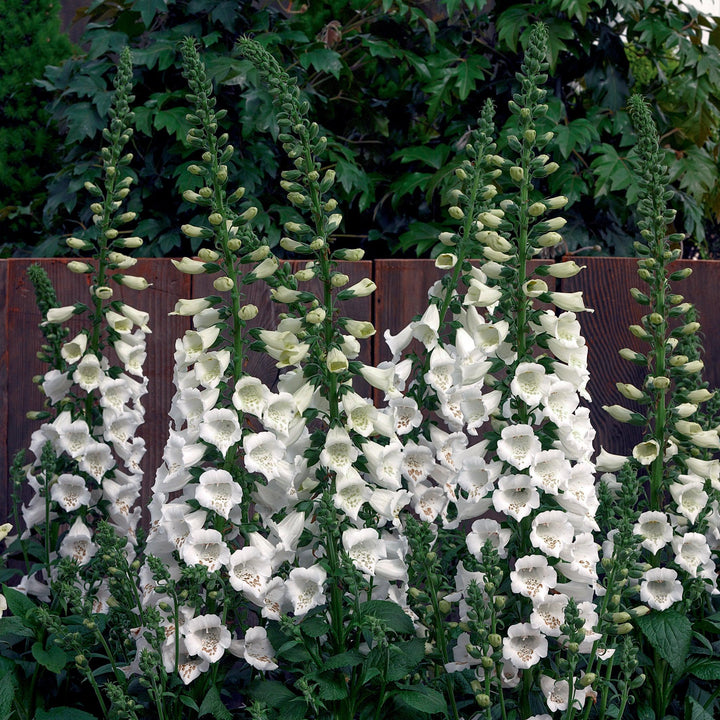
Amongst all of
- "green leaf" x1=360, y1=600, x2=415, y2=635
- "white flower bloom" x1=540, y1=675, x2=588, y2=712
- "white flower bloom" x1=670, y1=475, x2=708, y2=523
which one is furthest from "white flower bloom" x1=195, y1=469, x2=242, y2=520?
"white flower bloom" x1=670, y1=475, x2=708, y2=523

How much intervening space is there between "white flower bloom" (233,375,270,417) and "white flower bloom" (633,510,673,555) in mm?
892

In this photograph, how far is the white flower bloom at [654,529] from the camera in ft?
6.65

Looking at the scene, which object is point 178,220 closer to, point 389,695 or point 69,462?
point 69,462

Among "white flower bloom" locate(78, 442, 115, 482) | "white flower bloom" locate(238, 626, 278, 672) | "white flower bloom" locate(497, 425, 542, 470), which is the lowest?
"white flower bloom" locate(238, 626, 278, 672)

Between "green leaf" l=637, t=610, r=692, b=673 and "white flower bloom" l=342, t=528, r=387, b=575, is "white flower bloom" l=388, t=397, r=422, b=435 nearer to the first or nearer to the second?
"white flower bloom" l=342, t=528, r=387, b=575

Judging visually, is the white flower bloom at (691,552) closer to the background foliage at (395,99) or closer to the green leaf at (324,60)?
the background foliage at (395,99)

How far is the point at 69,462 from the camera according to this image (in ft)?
7.79

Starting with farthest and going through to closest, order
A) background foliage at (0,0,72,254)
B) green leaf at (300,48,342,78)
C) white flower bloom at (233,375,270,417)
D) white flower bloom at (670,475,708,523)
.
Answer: background foliage at (0,0,72,254) → green leaf at (300,48,342,78) → white flower bloom at (670,475,708,523) → white flower bloom at (233,375,270,417)

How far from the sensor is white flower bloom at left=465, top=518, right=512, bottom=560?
5.84ft

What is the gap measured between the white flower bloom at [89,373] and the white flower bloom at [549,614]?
1234mm

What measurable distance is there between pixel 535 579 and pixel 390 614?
1.01ft

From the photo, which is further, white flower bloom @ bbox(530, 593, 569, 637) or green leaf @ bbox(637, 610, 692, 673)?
green leaf @ bbox(637, 610, 692, 673)

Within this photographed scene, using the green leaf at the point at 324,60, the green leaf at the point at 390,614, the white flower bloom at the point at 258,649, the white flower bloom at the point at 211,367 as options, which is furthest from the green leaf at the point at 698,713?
the green leaf at the point at 324,60

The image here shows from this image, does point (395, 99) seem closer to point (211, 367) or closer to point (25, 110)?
point (25, 110)
